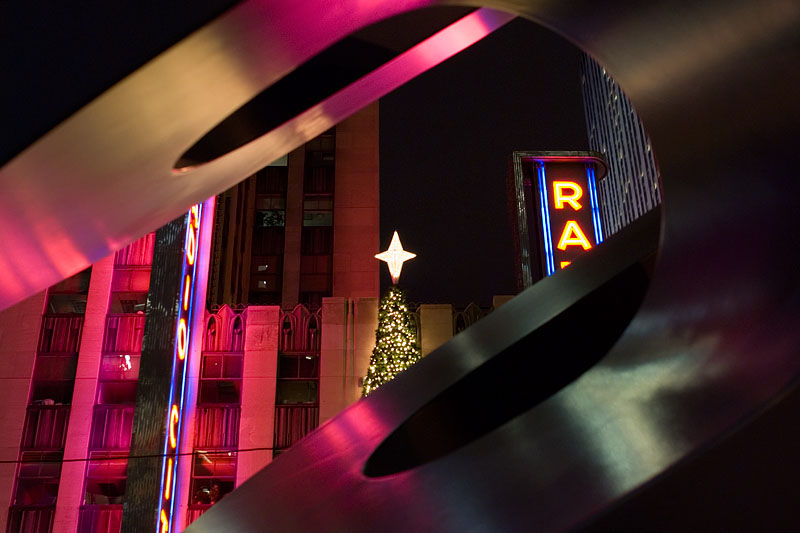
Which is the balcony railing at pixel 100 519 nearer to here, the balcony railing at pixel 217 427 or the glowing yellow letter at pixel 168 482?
the glowing yellow letter at pixel 168 482

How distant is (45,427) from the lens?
16562 mm

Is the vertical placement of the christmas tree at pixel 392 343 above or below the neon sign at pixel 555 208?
below

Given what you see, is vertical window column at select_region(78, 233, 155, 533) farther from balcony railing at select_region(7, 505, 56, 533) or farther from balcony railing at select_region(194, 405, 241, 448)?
balcony railing at select_region(194, 405, 241, 448)

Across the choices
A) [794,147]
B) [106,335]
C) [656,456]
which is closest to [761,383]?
[656,456]

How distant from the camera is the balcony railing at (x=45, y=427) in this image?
16473mm

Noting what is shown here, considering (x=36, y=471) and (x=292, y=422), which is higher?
(x=292, y=422)

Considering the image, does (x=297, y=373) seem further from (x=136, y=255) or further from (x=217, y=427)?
(x=136, y=255)

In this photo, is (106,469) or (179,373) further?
(179,373)

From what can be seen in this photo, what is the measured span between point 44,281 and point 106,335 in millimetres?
14048

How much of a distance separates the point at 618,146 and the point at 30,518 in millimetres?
73714

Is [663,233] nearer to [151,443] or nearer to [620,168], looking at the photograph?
[151,443]

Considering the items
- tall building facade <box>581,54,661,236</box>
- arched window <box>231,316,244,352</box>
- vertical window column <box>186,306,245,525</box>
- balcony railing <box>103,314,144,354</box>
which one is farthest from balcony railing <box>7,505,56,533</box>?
tall building facade <box>581,54,661,236</box>

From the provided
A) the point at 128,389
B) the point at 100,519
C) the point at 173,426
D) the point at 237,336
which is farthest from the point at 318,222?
the point at 100,519

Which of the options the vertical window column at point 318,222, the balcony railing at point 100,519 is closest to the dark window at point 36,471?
the balcony railing at point 100,519
